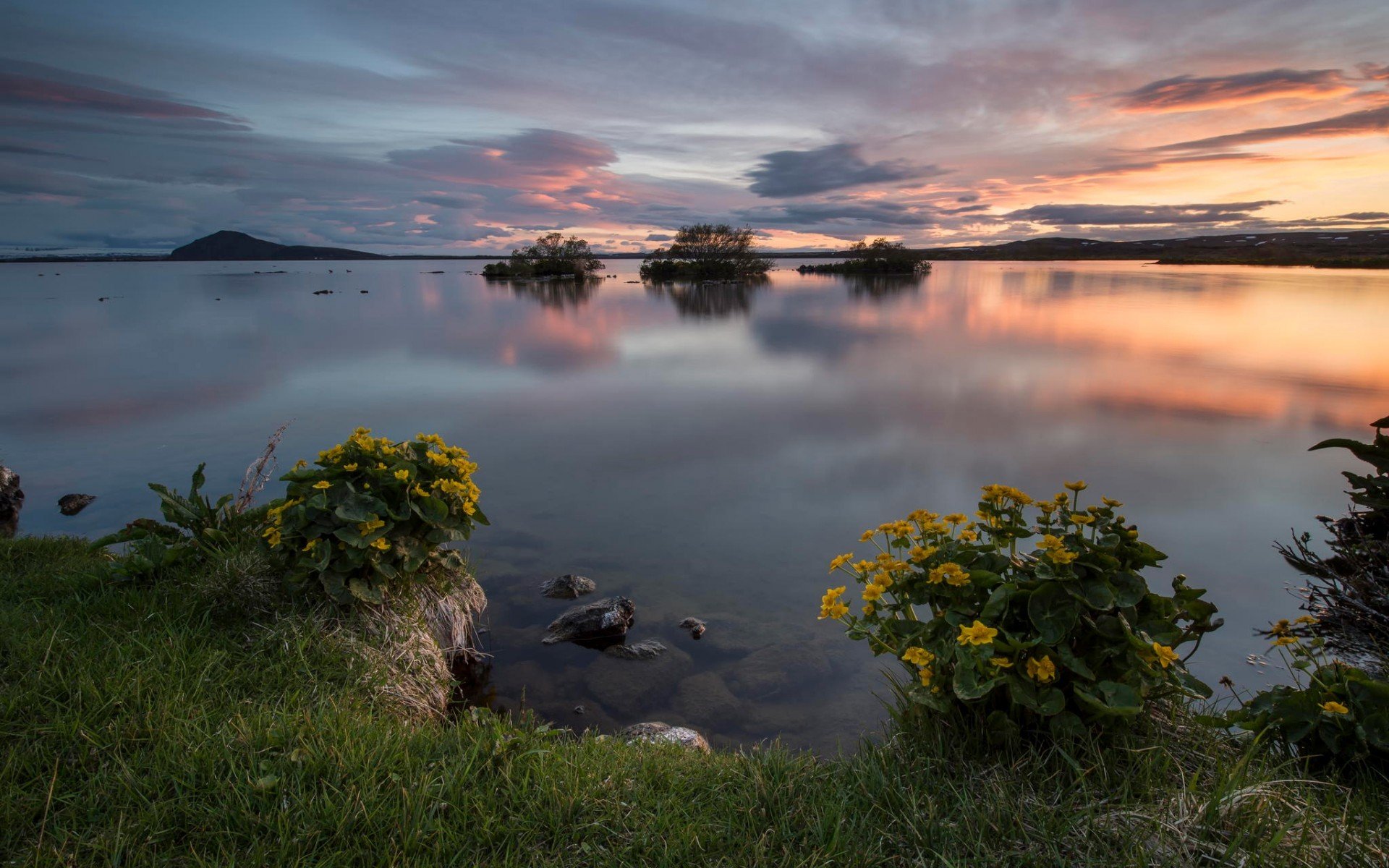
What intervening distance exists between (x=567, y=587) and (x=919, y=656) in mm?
3750

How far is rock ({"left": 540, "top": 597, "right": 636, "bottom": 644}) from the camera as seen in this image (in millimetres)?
5059

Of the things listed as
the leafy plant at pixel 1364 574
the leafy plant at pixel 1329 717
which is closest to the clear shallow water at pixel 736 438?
the leafy plant at pixel 1364 574

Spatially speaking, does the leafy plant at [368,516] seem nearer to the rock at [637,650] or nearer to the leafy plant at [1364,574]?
the rock at [637,650]

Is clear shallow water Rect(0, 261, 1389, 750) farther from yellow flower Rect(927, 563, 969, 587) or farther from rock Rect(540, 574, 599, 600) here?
yellow flower Rect(927, 563, 969, 587)

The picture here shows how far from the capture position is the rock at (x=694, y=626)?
16.9ft

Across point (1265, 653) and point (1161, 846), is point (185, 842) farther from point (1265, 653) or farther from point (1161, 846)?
point (1265, 653)

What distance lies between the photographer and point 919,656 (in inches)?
98.7

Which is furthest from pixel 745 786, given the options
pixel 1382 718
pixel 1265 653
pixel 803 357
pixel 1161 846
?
pixel 803 357

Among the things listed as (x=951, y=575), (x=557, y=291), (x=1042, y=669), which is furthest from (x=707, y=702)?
(x=557, y=291)

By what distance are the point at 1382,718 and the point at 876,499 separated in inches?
202

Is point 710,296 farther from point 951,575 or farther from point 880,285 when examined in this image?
point 951,575

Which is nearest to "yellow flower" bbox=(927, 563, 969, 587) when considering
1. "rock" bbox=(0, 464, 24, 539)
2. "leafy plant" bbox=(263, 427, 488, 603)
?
"leafy plant" bbox=(263, 427, 488, 603)

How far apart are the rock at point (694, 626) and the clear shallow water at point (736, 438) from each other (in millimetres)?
91

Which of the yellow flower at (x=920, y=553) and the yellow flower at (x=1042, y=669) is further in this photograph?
the yellow flower at (x=920, y=553)
